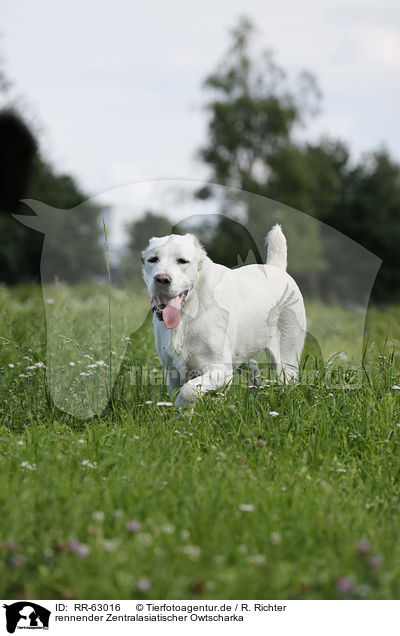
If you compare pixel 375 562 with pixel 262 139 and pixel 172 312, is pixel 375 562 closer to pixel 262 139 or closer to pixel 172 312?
pixel 172 312

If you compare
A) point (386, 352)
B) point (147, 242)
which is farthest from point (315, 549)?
point (386, 352)

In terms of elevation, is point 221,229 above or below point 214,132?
below

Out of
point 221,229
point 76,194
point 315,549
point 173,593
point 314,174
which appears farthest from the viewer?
point 76,194

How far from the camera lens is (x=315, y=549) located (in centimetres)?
271

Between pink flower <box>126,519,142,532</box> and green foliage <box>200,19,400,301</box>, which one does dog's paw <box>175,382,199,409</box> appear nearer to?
pink flower <box>126,519,142,532</box>

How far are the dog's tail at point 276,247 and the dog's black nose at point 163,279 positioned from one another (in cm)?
103

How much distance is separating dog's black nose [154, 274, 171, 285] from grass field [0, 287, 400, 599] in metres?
0.87

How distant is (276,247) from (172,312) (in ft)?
3.46

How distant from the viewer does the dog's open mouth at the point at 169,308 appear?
414 cm

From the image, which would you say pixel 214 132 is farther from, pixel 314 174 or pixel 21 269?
pixel 21 269

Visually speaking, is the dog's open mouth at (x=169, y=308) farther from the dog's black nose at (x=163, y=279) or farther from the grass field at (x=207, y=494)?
the grass field at (x=207, y=494)
